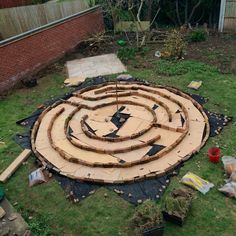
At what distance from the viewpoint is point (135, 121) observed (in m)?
8.39

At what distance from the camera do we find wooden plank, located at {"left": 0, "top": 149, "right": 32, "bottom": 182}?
6730 mm

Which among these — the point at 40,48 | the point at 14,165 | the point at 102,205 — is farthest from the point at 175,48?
the point at 102,205

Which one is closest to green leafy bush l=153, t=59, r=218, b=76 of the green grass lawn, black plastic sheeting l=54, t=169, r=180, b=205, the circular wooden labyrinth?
the circular wooden labyrinth

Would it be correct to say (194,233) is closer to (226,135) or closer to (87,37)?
(226,135)

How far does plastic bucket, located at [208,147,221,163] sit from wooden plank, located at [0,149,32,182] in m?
4.42

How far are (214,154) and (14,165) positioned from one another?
15.5ft

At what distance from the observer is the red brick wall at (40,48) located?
10.7 meters

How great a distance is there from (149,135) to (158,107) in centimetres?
151

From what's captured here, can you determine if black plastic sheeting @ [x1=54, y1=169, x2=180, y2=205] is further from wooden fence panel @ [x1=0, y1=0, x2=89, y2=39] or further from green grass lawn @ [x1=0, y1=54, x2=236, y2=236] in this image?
wooden fence panel @ [x1=0, y1=0, x2=89, y2=39]

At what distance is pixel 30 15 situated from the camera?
42.6 ft

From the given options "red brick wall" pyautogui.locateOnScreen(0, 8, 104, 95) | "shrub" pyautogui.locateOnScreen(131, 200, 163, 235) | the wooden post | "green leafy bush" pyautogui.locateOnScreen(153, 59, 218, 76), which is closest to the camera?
"shrub" pyautogui.locateOnScreen(131, 200, 163, 235)

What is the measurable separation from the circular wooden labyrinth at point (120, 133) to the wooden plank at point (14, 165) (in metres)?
0.24

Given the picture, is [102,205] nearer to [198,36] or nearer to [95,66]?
[95,66]

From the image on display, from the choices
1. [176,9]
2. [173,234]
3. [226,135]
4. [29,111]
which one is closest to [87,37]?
[176,9]
